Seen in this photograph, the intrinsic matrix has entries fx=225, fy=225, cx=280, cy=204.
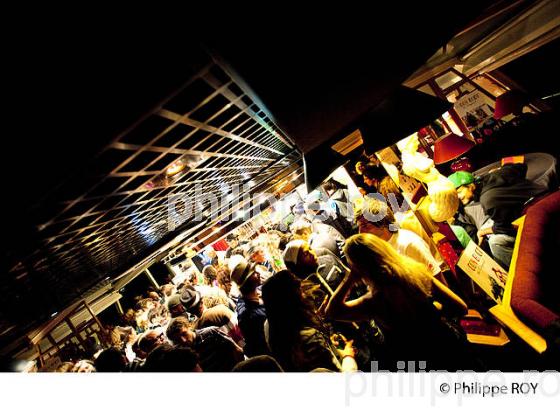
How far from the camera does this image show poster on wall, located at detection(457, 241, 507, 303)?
9.77 ft

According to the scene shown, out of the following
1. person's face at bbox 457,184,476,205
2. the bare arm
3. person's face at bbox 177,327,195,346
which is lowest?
person's face at bbox 457,184,476,205

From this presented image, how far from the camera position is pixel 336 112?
152 centimetres

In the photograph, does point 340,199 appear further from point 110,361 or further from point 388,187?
point 110,361

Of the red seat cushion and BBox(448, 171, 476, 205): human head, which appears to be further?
BBox(448, 171, 476, 205): human head

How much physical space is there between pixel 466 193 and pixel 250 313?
5095 mm

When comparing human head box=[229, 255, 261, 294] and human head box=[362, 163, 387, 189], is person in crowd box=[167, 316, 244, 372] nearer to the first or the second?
human head box=[229, 255, 261, 294]

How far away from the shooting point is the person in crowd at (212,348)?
3590 mm

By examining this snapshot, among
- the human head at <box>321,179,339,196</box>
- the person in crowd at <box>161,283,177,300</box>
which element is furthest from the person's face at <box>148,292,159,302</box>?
the human head at <box>321,179,339,196</box>

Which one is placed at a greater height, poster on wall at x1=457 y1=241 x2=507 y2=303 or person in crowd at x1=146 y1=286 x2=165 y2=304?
person in crowd at x1=146 y1=286 x2=165 y2=304

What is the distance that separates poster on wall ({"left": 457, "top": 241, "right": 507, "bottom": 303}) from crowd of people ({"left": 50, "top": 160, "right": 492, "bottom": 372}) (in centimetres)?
64

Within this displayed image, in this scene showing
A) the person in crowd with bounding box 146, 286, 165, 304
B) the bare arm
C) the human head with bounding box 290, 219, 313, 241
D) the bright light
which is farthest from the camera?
the person in crowd with bounding box 146, 286, 165, 304

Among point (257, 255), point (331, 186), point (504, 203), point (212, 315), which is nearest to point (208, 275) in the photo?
point (257, 255)

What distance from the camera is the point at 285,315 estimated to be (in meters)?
3.03

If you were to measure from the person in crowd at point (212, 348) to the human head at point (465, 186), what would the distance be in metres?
5.47
